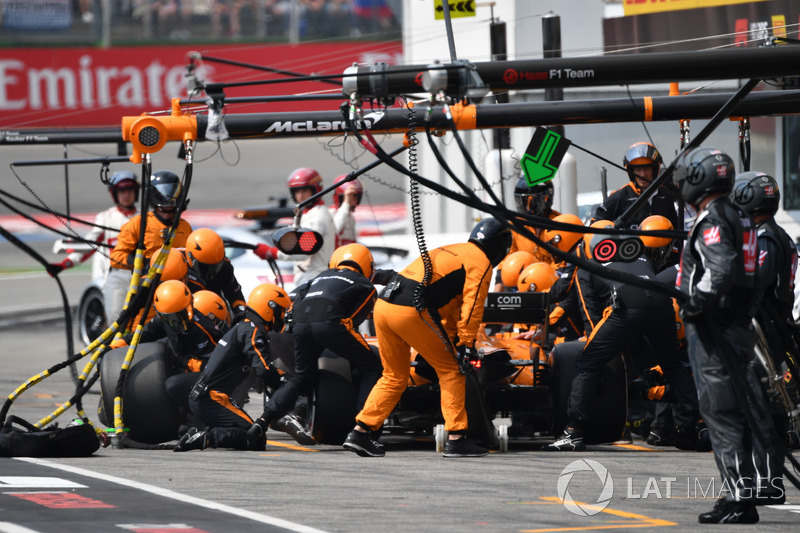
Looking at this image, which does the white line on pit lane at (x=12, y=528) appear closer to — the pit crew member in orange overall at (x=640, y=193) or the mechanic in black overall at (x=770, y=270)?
the mechanic in black overall at (x=770, y=270)

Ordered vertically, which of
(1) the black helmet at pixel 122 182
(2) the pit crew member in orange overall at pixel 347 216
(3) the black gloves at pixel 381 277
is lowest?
(3) the black gloves at pixel 381 277

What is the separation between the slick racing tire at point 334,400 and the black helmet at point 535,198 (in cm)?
244

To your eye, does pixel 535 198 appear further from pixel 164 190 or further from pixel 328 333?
pixel 164 190

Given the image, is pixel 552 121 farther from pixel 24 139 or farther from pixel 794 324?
pixel 24 139

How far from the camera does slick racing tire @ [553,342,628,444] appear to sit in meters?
9.27

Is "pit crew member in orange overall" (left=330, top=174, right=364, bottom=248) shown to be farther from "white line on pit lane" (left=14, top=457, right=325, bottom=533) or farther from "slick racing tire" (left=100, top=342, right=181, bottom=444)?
"white line on pit lane" (left=14, top=457, right=325, bottom=533)

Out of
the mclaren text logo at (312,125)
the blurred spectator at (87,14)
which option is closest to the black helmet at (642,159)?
the mclaren text logo at (312,125)

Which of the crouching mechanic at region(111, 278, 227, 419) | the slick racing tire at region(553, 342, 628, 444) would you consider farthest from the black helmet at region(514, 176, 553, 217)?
the crouching mechanic at region(111, 278, 227, 419)

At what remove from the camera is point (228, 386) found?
9359 mm

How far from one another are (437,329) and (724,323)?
2646 mm

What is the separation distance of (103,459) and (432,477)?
2.24m

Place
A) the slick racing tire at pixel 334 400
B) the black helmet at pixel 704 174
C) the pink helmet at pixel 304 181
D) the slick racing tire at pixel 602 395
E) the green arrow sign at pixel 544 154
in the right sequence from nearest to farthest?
1. the black helmet at pixel 704 174
2. the slick racing tire at pixel 602 395
3. the slick racing tire at pixel 334 400
4. the green arrow sign at pixel 544 154
5. the pink helmet at pixel 304 181

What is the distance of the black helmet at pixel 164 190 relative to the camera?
1117 centimetres

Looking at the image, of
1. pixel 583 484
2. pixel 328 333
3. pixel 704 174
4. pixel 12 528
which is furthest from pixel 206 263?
pixel 704 174
